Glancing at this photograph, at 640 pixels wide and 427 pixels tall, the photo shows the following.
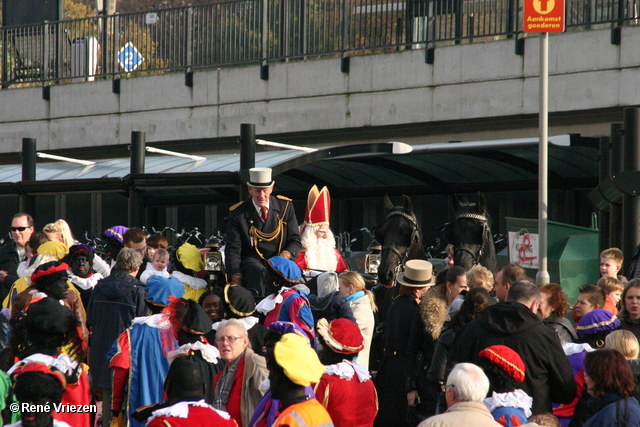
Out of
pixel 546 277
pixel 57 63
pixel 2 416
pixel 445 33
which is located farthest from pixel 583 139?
pixel 57 63

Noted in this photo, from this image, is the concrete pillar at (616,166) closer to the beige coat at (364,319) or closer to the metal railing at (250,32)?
the beige coat at (364,319)

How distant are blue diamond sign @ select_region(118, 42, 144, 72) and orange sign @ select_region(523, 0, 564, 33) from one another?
13.9 metres

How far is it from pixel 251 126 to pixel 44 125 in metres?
12.4

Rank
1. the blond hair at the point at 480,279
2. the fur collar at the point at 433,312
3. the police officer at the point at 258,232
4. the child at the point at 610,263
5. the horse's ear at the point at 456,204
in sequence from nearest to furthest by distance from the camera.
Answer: the fur collar at the point at 433,312 → the blond hair at the point at 480,279 → the child at the point at 610,263 → the police officer at the point at 258,232 → the horse's ear at the point at 456,204

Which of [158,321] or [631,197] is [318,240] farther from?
[158,321]

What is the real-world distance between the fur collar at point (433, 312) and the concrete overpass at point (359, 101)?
10.5 meters

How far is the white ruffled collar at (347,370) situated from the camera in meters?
6.49

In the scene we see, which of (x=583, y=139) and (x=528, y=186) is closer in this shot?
(x=583, y=139)

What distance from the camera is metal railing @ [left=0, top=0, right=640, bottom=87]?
19.0 metres

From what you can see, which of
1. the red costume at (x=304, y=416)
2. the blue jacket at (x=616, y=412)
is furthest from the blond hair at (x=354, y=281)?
the red costume at (x=304, y=416)

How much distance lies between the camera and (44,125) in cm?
2472

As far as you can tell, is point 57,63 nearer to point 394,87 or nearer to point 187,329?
point 394,87

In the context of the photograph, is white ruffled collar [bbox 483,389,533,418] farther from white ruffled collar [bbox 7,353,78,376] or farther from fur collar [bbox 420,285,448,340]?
white ruffled collar [bbox 7,353,78,376]

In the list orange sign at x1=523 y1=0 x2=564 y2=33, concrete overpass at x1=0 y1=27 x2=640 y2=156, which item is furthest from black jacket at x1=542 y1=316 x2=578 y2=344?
concrete overpass at x1=0 y1=27 x2=640 y2=156
